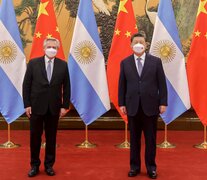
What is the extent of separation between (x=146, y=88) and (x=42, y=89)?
1162mm

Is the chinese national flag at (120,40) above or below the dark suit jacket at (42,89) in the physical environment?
above

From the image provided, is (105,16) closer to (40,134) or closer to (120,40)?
(120,40)

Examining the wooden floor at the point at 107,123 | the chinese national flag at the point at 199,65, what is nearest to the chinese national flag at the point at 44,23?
the wooden floor at the point at 107,123

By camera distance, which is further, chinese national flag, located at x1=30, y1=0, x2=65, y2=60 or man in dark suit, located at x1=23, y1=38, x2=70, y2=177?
chinese national flag, located at x1=30, y1=0, x2=65, y2=60

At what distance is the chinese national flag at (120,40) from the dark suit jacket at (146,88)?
1783 millimetres

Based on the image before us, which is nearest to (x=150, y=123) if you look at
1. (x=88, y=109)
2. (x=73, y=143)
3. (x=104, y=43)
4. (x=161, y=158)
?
(x=161, y=158)

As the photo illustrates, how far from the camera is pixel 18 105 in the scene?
6.03 metres

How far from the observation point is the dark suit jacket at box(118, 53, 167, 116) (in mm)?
4121

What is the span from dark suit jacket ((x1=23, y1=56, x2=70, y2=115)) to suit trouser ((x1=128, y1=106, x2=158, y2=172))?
82 centimetres

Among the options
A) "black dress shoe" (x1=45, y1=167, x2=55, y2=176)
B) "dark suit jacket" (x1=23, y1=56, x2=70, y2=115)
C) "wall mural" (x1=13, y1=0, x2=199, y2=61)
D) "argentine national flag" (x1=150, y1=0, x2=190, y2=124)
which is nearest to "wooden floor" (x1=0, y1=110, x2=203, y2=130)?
"wall mural" (x1=13, y1=0, x2=199, y2=61)

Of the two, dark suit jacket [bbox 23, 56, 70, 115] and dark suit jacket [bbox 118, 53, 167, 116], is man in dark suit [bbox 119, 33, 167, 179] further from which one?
dark suit jacket [bbox 23, 56, 70, 115]

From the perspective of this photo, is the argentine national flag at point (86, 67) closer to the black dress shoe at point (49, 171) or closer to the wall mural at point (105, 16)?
the wall mural at point (105, 16)

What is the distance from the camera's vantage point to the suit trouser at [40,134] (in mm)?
4242

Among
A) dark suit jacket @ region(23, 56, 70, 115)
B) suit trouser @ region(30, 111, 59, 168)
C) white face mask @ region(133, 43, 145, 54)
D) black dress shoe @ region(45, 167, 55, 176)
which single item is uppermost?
white face mask @ region(133, 43, 145, 54)
